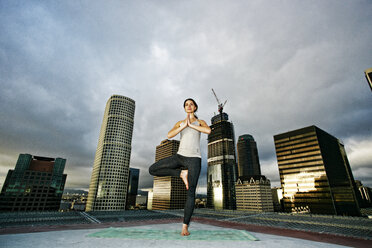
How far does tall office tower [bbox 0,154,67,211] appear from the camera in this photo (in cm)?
12794

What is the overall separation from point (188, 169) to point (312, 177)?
150 metres

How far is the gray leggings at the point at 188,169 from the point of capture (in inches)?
201

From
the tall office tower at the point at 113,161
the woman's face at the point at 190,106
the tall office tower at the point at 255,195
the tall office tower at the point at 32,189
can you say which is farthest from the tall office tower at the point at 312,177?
the tall office tower at the point at 32,189

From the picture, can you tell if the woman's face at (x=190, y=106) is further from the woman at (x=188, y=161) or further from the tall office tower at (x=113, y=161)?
the tall office tower at (x=113, y=161)

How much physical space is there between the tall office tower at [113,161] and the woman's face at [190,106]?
147m

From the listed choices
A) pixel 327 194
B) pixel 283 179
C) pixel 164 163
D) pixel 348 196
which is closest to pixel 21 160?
pixel 164 163

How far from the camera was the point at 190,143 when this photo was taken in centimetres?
538

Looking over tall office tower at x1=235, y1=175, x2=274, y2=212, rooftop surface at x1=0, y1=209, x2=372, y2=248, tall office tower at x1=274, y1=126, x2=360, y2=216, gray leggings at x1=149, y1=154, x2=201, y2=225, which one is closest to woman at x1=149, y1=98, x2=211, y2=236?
gray leggings at x1=149, y1=154, x2=201, y2=225

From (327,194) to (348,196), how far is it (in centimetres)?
2970

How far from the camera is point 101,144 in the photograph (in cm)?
14312

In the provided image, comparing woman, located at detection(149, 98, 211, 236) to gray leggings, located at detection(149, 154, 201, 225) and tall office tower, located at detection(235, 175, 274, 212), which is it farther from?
tall office tower, located at detection(235, 175, 274, 212)

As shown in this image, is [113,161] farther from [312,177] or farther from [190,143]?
[312,177]

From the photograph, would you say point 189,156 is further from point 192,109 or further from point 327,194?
point 327,194

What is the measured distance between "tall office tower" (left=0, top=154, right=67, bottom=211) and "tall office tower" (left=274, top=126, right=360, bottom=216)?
195 metres
